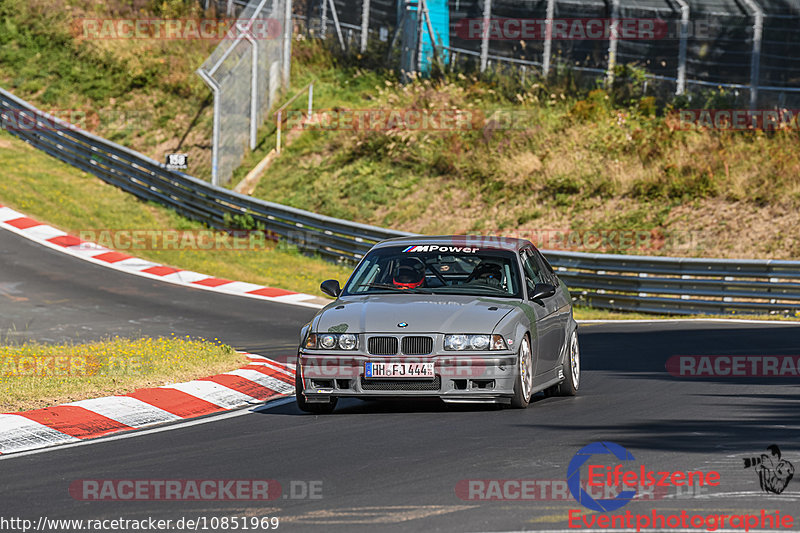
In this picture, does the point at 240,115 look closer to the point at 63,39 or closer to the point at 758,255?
the point at 63,39

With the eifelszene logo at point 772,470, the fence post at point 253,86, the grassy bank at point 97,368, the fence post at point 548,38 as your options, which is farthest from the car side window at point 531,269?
the fence post at point 253,86

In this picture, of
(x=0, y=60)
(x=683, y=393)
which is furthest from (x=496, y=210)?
(x=0, y=60)

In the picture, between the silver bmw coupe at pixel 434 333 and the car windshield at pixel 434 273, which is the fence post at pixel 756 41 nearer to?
the silver bmw coupe at pixel 434 333

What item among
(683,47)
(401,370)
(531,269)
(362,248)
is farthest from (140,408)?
(683,47)

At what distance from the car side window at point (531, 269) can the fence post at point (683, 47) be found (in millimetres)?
20047

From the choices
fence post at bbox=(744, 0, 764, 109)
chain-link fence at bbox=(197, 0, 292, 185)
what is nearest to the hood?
fence post at bbox=(744, 0, 764, 109)

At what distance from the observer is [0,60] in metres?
42.6

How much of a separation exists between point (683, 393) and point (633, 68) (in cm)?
2168

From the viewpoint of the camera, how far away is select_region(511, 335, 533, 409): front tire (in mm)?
9871

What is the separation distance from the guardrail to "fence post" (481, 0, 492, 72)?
352 inches

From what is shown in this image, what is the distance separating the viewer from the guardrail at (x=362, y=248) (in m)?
22.0

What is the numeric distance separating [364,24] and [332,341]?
29.8 metres

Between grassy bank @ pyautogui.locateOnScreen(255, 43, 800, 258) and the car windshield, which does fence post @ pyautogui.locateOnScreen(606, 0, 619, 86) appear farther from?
the car windshield

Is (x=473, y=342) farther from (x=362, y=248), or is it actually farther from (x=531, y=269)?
(x=362, y=248)
